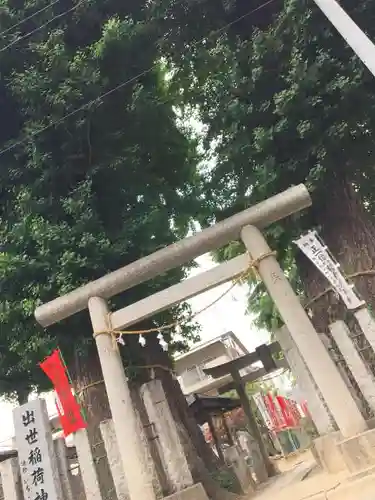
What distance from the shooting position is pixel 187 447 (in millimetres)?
6812

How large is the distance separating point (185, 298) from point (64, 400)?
2.13 m

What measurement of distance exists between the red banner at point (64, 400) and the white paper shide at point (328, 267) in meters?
3.98

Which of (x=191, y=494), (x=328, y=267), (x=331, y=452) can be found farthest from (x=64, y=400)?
(x=328, y=267)

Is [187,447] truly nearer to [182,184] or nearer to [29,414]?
[29,414]

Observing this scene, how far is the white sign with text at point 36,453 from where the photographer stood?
541 centimetres

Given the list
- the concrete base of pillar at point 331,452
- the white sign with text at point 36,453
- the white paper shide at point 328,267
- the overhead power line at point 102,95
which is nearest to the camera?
the concrete base of pillar at point 331,452

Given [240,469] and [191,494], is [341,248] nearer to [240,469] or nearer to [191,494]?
[191,494]

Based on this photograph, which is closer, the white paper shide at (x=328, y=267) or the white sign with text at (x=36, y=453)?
the white sign with text at (x=36, y=453)

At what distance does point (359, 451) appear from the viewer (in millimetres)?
4605

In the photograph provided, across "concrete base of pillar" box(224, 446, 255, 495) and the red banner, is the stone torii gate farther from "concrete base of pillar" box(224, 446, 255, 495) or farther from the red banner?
"concrete base of pillar" box(224, 446, 255, 495)

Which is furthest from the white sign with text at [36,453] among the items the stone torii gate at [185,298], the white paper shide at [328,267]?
the white paper shide at [328,267]

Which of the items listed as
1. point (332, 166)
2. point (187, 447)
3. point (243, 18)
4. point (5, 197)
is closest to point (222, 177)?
point (332, 166)

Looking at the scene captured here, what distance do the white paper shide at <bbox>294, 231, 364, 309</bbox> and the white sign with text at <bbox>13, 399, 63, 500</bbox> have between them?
441 cm

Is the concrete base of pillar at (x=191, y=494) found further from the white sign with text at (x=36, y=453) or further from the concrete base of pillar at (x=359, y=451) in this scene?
the concrete base of pillar at (x=359, y=451)
